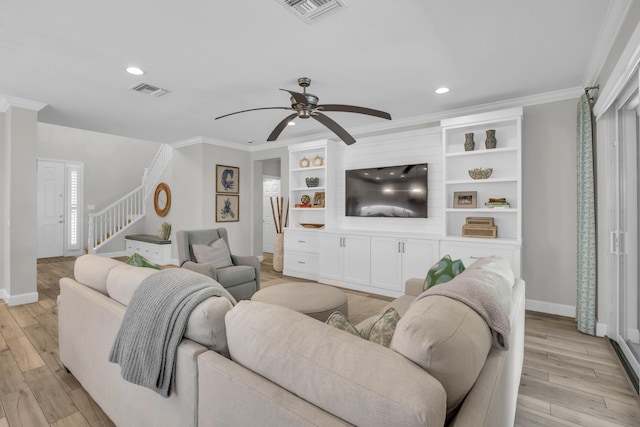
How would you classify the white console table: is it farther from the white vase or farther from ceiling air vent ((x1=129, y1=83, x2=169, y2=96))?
ceiling air vent ((x1=129, y1=83, x2=169, y2=96))

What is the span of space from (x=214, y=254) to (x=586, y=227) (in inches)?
157

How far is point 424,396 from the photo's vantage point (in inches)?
29.4

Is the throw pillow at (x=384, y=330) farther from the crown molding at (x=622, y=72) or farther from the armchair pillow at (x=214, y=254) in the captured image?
the armchair pillow at (x=214, y=254)

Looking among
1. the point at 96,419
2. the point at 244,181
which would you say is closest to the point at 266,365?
the point at 96,419

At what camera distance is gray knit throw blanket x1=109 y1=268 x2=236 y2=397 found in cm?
125

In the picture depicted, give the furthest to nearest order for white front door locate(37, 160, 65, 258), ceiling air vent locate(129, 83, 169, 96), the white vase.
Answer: white front door locate(37, 160, 65, 258) < the white vase < ceiling air vent locate(129, 83, 169, 96)

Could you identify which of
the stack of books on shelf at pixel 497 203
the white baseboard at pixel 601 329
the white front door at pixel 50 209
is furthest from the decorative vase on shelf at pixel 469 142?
the white front door at pixel 50 209

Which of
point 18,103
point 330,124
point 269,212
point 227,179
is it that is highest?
point 18,103

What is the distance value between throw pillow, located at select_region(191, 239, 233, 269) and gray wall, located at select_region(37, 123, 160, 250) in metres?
4.91

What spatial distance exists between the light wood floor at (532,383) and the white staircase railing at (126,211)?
4.26 m

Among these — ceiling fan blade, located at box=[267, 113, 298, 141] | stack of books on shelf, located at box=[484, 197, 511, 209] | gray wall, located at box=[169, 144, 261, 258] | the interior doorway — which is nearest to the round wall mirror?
gray wall, located at box=[169, 144, 261, 258]

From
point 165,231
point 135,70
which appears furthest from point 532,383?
point 165,231

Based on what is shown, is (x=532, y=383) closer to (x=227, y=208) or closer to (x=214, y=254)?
(x=214, y=254)

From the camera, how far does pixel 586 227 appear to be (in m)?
3.18
